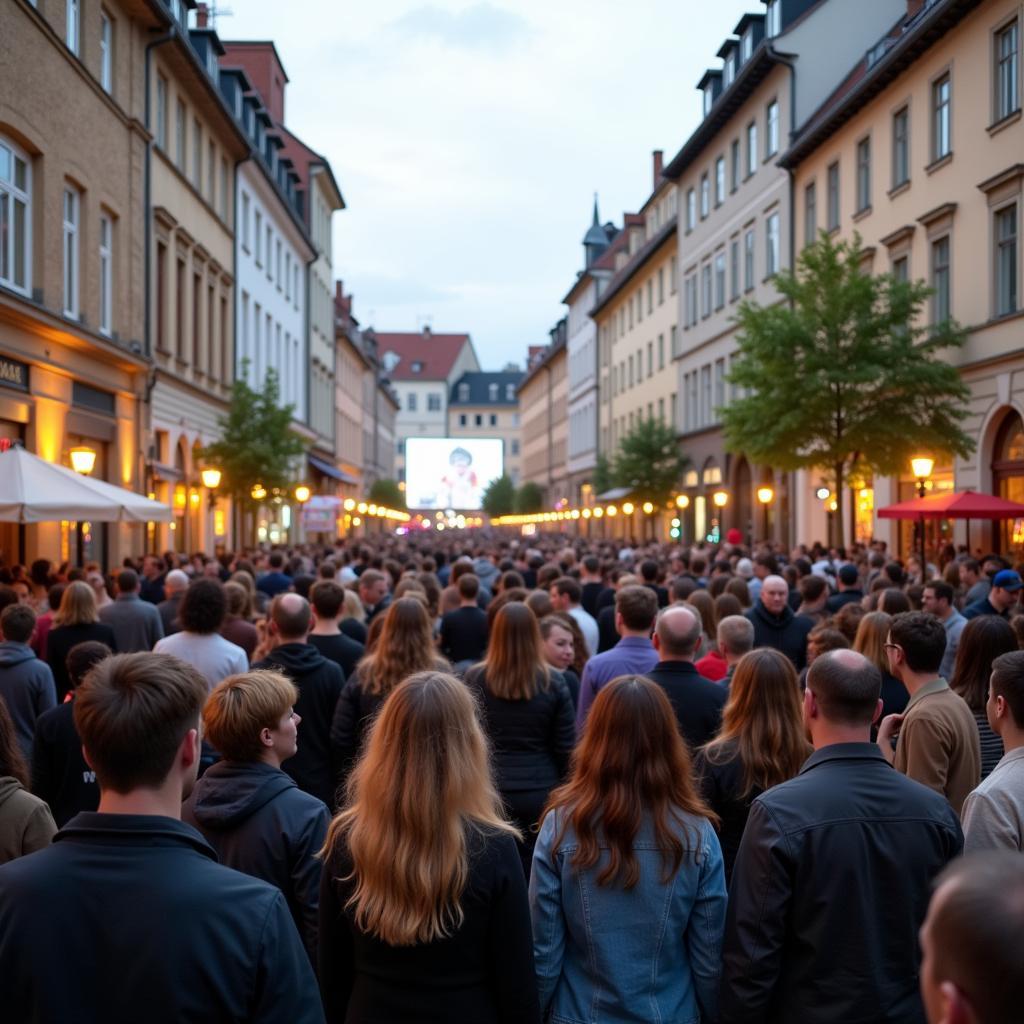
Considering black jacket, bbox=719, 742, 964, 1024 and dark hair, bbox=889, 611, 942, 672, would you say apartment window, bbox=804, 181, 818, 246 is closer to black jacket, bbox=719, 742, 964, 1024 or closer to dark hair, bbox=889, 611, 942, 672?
dark hair, bbox=889, 611, 942, 672

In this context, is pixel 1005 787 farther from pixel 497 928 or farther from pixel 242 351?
pixel 242 351

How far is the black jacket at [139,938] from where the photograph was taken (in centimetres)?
259

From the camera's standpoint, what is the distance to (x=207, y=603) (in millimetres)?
8109

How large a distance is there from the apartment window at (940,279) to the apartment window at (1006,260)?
7.80ft

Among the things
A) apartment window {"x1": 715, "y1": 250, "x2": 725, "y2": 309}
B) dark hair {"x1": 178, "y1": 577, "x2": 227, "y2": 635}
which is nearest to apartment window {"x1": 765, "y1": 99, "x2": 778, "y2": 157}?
apartment window {"x1": 715, "y1": 250, "x2": 725, "y2": 309}

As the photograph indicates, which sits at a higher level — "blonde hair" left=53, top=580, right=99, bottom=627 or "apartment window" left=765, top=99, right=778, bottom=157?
"apartment window" left=765, top=99, right=778, bottom=157

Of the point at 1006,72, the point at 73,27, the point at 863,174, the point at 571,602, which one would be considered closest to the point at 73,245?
the point at 73,27

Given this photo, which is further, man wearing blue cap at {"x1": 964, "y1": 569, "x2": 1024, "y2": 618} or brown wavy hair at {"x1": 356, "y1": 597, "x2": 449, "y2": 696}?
man wearing blue cap at {"x1": 964, "y1": 569, "x2": 1024, "y2": 618}

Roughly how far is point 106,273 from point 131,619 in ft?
50.9

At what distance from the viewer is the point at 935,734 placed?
17.1 ft

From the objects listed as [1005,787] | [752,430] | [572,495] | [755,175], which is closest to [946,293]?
[752,430]

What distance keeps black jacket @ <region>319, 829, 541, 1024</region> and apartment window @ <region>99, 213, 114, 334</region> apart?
74.0ft

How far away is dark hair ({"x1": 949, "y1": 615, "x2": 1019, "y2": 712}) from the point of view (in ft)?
19.1

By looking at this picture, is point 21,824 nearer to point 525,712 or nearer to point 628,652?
point 525,712
